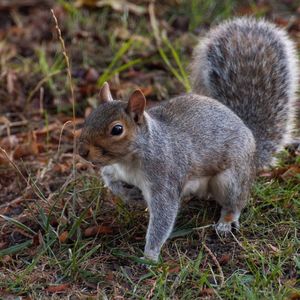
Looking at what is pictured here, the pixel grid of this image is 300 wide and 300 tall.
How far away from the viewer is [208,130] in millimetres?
2906

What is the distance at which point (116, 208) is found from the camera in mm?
3031

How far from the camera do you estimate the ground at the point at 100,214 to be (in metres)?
2.54

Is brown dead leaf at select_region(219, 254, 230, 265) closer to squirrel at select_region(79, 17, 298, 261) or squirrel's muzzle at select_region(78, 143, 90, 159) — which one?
squirrel at select_region(79, 17, 298, 261)

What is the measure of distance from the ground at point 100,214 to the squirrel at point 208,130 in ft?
0.37

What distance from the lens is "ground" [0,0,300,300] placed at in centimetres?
254

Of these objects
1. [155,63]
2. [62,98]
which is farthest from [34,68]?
[155,63]

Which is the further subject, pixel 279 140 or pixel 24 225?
pixel 279 140

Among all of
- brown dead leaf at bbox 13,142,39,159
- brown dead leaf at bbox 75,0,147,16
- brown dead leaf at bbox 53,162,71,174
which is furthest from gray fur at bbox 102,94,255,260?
brown dead leaf at bbox 75,0,147,16

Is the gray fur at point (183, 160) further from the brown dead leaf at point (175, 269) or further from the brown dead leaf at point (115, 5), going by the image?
the brown dead leaf at point (115, 5)

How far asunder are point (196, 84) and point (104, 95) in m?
0.76

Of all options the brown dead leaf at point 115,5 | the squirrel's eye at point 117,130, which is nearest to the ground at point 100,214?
the brown dead leaf at point 115,5

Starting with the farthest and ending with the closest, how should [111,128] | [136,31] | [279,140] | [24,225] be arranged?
1. [136,31]
2. [279,140]
3. [24,225]
4. [111,128]

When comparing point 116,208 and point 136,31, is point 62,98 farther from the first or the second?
point 116,208

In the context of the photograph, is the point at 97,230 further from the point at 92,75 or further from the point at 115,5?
the point at 115,5
